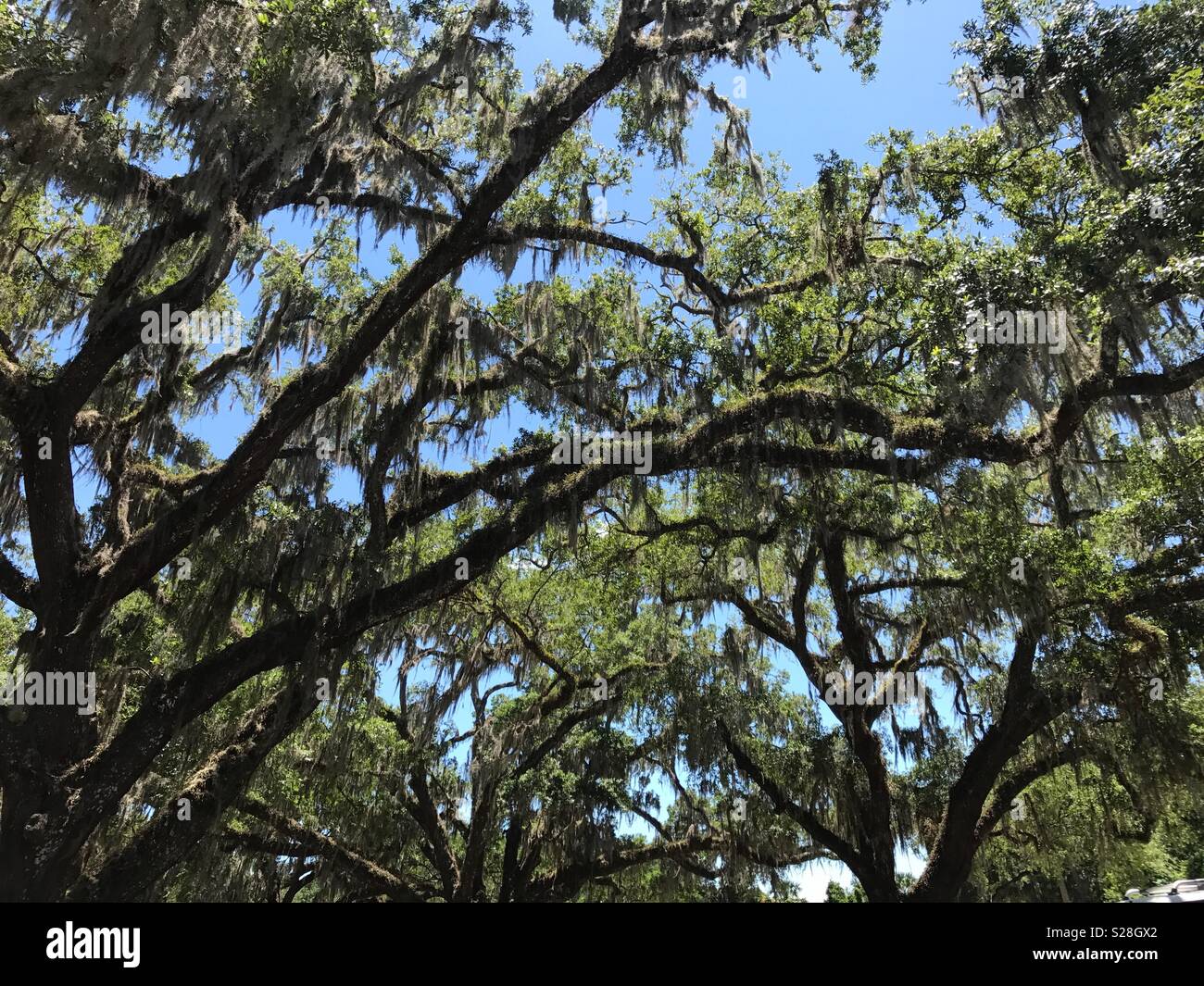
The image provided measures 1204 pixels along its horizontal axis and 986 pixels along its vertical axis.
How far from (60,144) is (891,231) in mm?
8972

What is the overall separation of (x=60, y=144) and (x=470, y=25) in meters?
4.01

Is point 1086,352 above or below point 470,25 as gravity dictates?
below

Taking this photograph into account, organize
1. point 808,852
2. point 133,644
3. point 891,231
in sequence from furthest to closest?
1. point 808,852
2. point 133,644
3. point 891,231

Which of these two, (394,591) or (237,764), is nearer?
(237,764)

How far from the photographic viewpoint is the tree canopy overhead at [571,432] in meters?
6.80

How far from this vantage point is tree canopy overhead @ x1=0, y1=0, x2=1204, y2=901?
A: 6801 millimetres

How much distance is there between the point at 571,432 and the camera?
9.40 metres

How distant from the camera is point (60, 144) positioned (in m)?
6.62

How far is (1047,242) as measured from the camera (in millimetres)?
7066

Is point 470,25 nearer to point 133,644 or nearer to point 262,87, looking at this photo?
point 262,87
